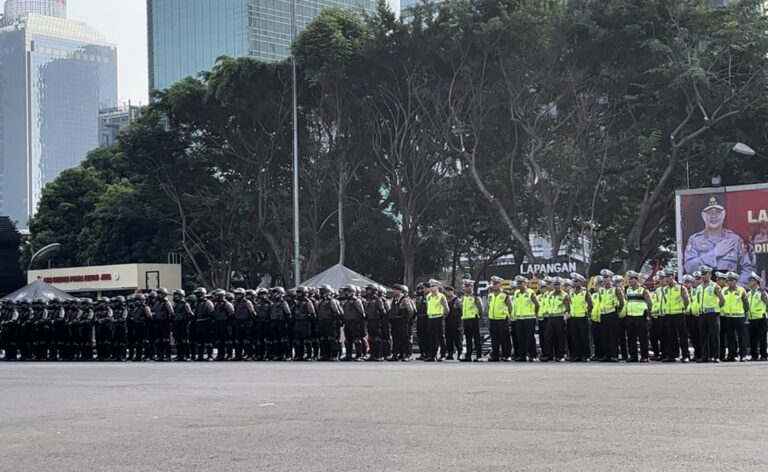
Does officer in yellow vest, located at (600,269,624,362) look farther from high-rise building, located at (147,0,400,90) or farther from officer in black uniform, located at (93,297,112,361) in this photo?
high-rise building, located at (147,0,400,90)

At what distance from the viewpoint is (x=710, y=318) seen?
21.6 metres

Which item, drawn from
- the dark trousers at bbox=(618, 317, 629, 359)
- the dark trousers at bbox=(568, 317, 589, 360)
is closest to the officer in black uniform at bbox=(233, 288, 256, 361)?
the dark trousers at bbox=(568, 317, 589, 360)

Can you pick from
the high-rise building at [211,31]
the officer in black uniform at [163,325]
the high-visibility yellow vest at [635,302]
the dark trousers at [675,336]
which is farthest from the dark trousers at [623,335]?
the high-rise building at [211,31]

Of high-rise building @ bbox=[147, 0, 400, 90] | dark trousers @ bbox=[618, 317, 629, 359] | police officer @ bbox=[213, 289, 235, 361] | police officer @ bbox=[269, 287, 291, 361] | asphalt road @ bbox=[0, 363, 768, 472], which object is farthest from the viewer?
high-rise building @ bbox=[147, 0, 400, 90]

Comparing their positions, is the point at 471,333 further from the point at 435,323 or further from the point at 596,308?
the point at 596,308

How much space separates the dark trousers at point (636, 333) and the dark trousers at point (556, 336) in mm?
1443

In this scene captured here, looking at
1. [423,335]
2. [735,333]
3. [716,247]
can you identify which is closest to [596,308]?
[735,333]

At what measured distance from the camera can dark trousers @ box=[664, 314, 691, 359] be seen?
22.1 metres

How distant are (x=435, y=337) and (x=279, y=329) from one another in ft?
14.0

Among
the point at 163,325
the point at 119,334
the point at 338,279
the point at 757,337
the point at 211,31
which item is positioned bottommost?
the point at 757,337

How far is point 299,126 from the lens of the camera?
154 feet

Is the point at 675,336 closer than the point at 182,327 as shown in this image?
Yes

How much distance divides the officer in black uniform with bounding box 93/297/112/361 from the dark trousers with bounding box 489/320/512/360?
37.5ft

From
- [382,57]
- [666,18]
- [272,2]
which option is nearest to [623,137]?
[666,18]
